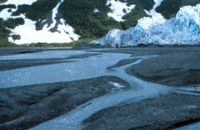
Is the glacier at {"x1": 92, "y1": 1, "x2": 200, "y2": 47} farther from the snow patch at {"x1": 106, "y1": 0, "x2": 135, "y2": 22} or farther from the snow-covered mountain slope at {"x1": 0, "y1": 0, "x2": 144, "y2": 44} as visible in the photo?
the snow patch at {"x1": 106, "y1": 0, "x2": 135, "y2": 22}

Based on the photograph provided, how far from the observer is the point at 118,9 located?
73062mm

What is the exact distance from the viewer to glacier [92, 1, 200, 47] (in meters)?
19.3

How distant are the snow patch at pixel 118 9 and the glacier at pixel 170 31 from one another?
1668 inches

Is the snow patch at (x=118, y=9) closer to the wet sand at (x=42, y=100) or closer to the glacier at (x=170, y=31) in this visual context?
the glacier at (x=170, y=31)

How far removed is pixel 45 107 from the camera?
→ 331cm

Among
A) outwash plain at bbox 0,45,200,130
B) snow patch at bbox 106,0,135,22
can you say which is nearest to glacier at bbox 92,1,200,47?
outwash plain at bbox 0,45,200,130

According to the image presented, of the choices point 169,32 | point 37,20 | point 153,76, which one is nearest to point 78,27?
point 37,20

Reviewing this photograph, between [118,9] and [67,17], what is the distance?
2338cm

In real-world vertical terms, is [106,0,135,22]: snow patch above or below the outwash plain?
above

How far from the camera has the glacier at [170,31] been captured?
19.3 meters

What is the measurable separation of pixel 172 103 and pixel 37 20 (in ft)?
210

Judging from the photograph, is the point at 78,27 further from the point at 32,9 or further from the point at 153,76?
the point at 153,76

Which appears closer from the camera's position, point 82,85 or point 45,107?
point 45,107

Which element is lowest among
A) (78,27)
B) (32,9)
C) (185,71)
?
(185,71)
